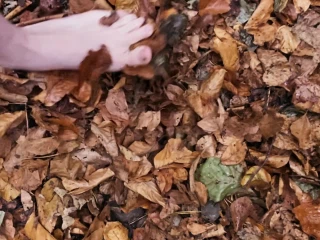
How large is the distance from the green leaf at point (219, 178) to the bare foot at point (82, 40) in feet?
0.97

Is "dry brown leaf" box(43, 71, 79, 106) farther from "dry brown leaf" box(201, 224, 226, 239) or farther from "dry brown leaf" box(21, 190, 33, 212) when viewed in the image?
"dry brown leaf" box(201, 224, 226, 239)

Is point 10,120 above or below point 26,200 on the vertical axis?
above

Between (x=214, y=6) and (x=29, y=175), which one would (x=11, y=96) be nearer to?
(x=29, y=175)

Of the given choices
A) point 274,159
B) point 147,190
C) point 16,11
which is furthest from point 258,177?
point 16,11

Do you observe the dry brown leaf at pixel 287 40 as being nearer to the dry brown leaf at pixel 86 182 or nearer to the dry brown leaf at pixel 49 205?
the dry brown leaf at pixel 86 182

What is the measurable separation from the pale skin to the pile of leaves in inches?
1.2

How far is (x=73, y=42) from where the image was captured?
138 cm

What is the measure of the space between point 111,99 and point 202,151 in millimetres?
254

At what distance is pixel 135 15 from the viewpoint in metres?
1.41

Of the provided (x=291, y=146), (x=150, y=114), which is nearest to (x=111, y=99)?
(x=150, y=114)

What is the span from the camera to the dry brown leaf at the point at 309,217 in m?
1.33

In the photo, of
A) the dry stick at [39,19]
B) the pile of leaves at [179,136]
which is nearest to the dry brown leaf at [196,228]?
the pile of leaves at [179,136]

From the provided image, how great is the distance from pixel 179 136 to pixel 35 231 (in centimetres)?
42

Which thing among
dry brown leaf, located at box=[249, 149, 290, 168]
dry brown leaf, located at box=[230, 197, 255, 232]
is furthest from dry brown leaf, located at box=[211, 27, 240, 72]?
dry brown leaf, located at box=[230, 197, 255, 232]
